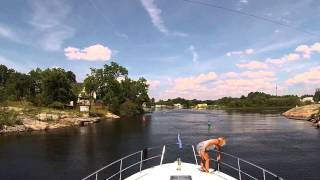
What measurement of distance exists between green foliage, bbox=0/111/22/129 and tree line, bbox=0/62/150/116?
16149mm

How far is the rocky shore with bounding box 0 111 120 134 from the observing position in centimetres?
8272

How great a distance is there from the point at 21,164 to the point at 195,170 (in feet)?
101

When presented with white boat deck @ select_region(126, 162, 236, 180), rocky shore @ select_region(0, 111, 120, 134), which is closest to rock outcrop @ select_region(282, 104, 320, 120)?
rocky shore @ select_region(0, 111, 120, 134)

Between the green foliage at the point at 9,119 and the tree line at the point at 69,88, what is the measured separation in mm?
16149

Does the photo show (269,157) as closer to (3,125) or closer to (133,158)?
(133,158)

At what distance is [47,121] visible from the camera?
93.3m

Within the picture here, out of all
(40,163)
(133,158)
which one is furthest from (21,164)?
(133,158)

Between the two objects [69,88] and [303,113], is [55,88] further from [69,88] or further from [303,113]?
[303,113]

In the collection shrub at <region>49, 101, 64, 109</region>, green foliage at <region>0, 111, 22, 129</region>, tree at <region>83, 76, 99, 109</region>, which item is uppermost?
tree at <region>83, 76, 99, 109</region>

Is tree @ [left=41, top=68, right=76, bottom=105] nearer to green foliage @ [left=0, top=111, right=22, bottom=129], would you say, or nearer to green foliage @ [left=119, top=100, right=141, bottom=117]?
green foliage @ [left=0, top=111, right=22, bottom=129]

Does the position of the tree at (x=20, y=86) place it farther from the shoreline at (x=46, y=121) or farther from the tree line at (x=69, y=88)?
the shoreline at (x=46, y=121)

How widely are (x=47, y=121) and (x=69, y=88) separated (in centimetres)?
3381

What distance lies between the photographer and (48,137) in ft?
234

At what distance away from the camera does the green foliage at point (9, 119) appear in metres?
81.4
